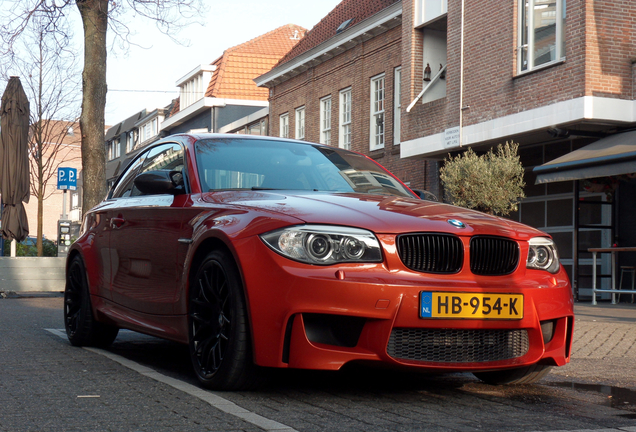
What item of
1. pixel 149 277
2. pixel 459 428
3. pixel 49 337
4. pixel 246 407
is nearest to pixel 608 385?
pixel 459 428

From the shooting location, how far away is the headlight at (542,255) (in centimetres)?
463

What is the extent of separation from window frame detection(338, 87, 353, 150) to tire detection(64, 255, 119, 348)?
64.7ft

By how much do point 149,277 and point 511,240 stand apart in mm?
2316

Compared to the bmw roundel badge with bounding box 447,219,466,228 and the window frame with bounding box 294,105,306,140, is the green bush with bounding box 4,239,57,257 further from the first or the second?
the bmw roundel badge with bounding box 447,219,466,228

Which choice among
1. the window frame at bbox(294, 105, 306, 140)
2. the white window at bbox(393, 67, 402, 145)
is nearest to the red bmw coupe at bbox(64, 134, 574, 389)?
the white window at bbox(393, 67, 402, 145)

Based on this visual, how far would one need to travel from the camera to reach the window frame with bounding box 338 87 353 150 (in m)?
26.5

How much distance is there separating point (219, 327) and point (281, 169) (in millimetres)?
1404

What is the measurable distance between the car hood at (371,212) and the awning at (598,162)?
30.4ft

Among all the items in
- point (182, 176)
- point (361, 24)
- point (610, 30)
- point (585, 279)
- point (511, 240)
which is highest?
point (361, 24)

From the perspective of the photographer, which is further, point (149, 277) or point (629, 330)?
point (629, 330)

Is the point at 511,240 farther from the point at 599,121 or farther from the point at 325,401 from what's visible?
the point at 599,121

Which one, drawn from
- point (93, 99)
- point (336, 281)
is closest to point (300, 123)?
point (93, 99)

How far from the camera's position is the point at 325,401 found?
14.3 ft

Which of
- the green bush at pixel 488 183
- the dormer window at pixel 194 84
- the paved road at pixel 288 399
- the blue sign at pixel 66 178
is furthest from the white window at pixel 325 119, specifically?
the paved road at pixel 288 399
